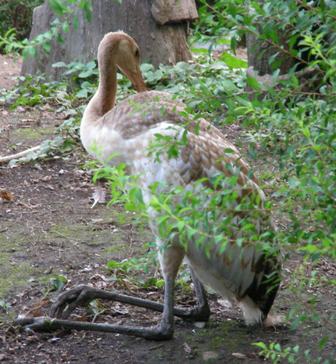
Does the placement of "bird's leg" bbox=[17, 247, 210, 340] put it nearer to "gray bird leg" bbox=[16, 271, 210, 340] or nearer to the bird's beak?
"gray bird leg" bbox=[16, 271, 210, 340]

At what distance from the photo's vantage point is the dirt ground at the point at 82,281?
15.3 feet

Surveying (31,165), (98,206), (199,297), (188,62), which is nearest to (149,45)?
(188,62)

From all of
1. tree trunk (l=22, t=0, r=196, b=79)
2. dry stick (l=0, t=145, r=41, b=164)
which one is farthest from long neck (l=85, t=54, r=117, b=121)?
tree trunk (l=22, t=0, r=196, b=79)

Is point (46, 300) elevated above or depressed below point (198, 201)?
below

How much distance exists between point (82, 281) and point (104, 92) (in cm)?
124

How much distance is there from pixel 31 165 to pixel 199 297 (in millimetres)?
2918

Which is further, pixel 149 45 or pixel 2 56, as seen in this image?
pixel 2 56

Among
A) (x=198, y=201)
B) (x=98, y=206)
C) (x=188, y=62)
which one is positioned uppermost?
(x=198, y=201)

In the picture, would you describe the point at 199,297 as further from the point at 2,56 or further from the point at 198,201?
the point at 2,56

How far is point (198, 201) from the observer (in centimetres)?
316

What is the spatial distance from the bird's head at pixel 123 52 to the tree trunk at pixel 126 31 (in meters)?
2.63

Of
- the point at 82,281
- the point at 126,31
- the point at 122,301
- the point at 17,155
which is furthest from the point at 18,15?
the point at 122,301

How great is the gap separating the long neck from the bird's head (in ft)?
0.11

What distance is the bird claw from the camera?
4.95 m
